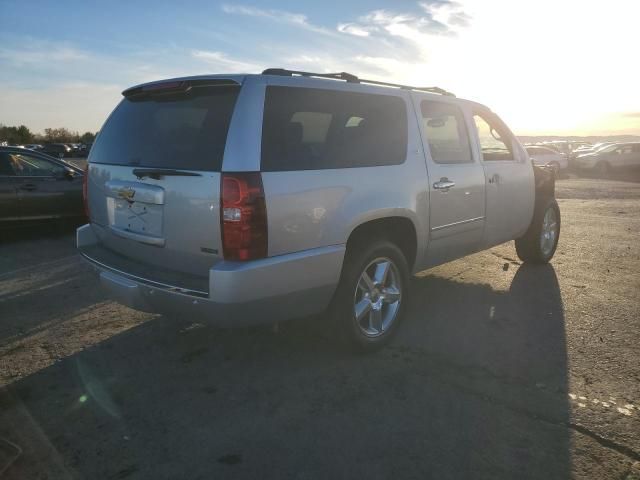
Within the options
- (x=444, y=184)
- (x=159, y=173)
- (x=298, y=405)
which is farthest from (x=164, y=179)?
(x=444, y=184)

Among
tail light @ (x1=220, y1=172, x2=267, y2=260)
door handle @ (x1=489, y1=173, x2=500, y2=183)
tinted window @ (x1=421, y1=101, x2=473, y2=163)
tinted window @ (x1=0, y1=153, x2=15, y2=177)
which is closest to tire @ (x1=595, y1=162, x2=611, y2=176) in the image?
door handle @ (x1=489, y1=173, x2=500, y2=183)

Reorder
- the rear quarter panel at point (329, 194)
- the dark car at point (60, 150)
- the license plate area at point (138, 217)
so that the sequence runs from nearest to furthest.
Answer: the rear quarter panel at point (329, 194)
the license plate area at point (138, 217)
the dark car at point (60, 150)

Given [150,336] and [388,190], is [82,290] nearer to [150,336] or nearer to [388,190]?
[150,336]

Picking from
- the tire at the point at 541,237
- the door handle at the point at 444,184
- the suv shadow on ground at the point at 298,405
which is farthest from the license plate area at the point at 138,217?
the tire at the point at 541,237

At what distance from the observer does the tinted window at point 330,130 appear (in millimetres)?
3004

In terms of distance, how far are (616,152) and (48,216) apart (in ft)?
86.1

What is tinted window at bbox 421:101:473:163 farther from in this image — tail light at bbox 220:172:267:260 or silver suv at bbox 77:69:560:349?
tail light at bbox 220:172:267:260

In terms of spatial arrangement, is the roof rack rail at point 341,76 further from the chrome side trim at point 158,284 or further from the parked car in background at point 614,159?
the parked car in background at point 614,159

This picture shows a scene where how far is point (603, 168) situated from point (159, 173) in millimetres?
A: 27520

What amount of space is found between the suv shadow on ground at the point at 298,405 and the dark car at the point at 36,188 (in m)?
4.69

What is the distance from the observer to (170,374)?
11.2 ft

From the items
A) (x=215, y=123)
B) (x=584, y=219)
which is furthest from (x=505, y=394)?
(x=584, y=219)

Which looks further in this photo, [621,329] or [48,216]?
[48,216]

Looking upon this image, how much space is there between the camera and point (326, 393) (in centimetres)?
313
